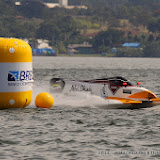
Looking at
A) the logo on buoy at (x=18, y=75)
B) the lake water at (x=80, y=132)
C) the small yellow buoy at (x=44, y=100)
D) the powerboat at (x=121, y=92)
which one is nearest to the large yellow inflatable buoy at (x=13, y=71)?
the logo on buoy at (x=18, y=75)

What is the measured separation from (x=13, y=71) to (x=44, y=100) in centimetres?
255

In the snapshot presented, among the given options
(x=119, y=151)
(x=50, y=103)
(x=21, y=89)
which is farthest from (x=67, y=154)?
(x=50, y=103)

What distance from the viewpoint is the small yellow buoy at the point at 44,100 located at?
75.3ft

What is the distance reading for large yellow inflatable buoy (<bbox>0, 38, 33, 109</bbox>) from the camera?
830 inches

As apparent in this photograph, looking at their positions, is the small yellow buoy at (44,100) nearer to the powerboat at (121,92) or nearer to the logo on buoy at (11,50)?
the powerboat at (121,92)

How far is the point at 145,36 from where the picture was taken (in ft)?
654

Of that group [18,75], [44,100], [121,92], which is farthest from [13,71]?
[121,92]

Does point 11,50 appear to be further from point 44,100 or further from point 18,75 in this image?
point 44,100

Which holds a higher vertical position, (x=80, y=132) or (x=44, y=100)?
(x=44, y=100)

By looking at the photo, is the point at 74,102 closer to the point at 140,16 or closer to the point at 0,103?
the point at 0,103

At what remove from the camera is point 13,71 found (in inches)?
834

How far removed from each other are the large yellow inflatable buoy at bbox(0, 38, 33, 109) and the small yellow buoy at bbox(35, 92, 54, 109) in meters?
1.48

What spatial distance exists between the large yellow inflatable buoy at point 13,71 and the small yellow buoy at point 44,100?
148 centimetres

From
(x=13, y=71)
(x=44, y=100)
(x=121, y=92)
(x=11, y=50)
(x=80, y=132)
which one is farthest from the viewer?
(x=121, y=92)
